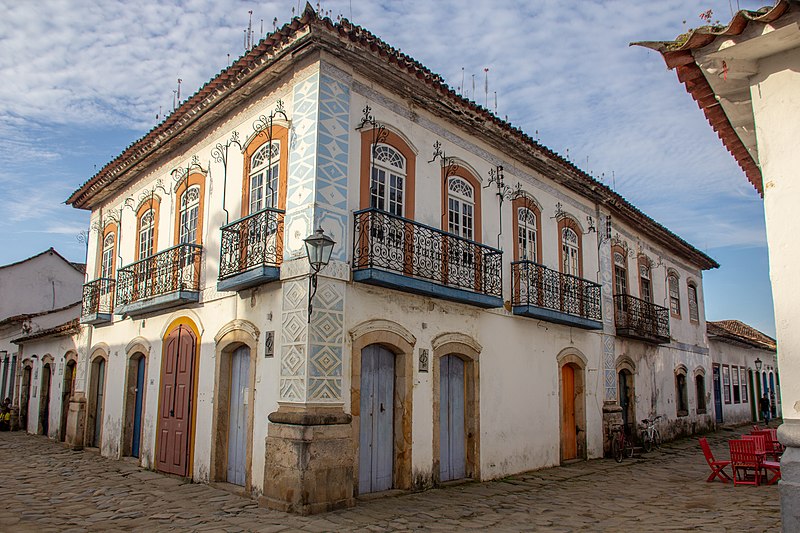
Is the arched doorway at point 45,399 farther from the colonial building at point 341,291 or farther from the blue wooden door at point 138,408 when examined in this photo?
the blue wooden door at point 138,408

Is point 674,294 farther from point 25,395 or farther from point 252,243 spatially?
Answer: point 25,395

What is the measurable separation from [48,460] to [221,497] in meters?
6.11

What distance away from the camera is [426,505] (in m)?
8.29

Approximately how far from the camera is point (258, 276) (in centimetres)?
841

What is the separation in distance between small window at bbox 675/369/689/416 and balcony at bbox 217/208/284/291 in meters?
14.9

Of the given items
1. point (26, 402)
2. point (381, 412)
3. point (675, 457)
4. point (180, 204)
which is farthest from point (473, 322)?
point (26, 402)

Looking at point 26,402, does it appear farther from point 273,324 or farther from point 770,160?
point 770,160

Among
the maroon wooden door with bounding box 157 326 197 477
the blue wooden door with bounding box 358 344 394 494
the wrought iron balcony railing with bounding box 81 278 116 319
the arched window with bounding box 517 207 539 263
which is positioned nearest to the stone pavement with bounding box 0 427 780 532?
the maroon wooden door with bounding box 157 326 197 477

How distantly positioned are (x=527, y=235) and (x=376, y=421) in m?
5.53

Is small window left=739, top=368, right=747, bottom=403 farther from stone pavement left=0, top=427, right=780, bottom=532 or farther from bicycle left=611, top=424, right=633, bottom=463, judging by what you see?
stone pavement left=0, top=427, right=780, bottom=532

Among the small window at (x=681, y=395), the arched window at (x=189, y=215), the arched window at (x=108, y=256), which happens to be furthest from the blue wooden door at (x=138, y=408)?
the small window at (x=681, y=395)

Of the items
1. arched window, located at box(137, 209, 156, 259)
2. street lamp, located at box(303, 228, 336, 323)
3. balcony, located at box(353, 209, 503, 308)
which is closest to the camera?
street lamp, located at box(303, 228, 336, 323)

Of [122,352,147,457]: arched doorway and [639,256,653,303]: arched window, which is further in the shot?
[639,256,653,303]: arched window

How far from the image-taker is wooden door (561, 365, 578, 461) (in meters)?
13.1
